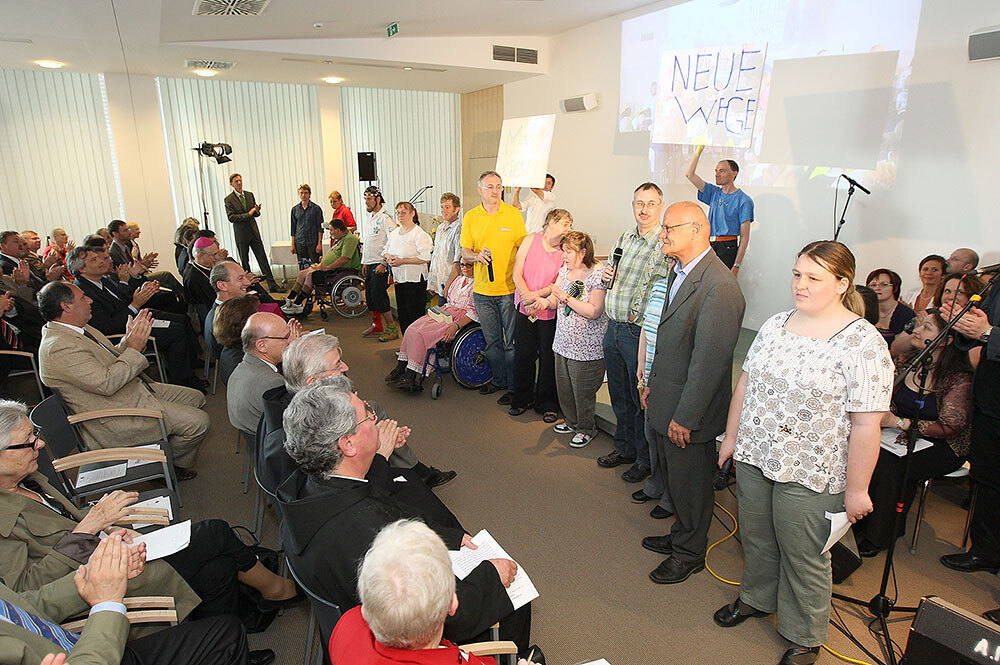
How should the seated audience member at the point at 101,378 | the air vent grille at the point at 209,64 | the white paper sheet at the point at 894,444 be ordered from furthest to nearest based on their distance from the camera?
the air vent grille at the point at 209,64
the seated audience member at the point at 101,378
the white paper sheet at the point at 894,444

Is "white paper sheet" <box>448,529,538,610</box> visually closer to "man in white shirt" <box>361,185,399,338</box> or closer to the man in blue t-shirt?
the man in blue t-shirt

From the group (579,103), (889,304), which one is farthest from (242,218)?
(889,304)

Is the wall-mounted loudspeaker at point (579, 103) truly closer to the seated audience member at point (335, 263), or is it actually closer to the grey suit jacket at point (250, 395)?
the seated audience member at point (335, 263)

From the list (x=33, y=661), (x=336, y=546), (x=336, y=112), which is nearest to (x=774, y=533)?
(x=336, y=546)

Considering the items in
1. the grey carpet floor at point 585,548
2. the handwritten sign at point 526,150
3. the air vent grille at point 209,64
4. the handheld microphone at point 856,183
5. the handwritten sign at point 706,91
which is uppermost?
the air vent grille at point 209,64

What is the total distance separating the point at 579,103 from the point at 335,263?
3.98 meters

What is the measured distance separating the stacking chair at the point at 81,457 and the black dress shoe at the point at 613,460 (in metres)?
2.48

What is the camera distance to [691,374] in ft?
7.88

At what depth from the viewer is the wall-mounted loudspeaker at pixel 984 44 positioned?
12.0 feet

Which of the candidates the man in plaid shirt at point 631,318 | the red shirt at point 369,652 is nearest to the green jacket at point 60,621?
the red shirt at point 369,652

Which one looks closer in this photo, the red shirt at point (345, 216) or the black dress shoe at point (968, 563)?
the black dress shoe at point (968, 563)

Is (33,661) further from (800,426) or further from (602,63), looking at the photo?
(602,63)

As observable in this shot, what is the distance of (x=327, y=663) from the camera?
201 cm

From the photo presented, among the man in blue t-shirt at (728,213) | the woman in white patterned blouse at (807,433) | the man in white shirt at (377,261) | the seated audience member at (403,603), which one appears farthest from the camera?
the man in white shirt at (377,261)
